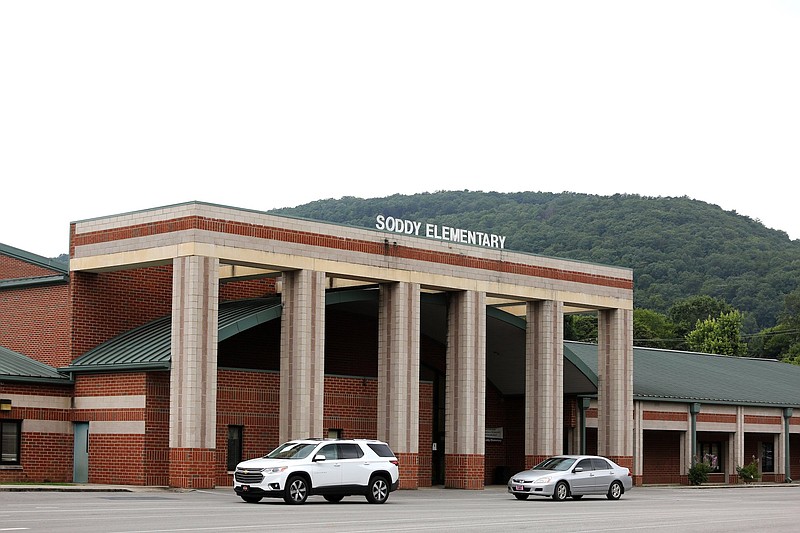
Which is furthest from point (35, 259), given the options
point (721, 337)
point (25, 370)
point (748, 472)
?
point (721, 337)

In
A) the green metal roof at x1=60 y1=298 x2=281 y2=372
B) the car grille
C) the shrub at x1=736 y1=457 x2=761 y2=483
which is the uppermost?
the green metal roof at x1=60 y1=298 x2=281 y2=372

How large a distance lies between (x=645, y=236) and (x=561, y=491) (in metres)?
123

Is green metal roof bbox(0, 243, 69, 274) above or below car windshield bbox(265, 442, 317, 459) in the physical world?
above

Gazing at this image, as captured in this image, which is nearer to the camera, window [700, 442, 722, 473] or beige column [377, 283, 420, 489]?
beige column [377, 283, 420, 489]

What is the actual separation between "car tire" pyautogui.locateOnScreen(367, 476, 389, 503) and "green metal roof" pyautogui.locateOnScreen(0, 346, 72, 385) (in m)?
14.4

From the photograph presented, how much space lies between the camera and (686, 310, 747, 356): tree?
118 metres

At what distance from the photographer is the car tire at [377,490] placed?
113 ft

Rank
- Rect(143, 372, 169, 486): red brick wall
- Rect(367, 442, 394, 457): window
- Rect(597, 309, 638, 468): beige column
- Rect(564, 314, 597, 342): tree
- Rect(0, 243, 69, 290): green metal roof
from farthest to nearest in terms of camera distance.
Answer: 1. Rect(564, 314, 597, 342): tree
2. Rect(597, 309, 638, 468): beige column
3. Rect(0, 243, 69, 290): green metal roof
4. Rect(143, 372, 169, 486): red brick wall
5. Rect(367, 442, 394, 457): window

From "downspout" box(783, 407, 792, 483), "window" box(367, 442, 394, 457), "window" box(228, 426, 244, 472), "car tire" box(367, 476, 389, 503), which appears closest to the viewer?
"car tire" box(367, 476, 389, 503)

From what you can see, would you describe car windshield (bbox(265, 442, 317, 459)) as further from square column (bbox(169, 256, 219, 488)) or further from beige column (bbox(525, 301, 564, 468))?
beige column (bbox(525, 301, 564, 468))

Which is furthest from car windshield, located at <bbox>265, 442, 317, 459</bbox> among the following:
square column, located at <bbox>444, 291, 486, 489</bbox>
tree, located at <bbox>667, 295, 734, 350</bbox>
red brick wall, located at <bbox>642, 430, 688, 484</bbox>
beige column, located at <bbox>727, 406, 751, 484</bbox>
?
tree, located at <bbox>667, 295, 734, 350</bbox>

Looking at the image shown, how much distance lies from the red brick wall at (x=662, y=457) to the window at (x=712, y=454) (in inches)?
89.7

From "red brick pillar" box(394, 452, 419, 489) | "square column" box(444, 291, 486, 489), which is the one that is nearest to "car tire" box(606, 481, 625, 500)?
"red brick pillar" box(394, 452, 419, 489)

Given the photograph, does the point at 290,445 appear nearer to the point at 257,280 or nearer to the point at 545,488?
the point at 545,488
